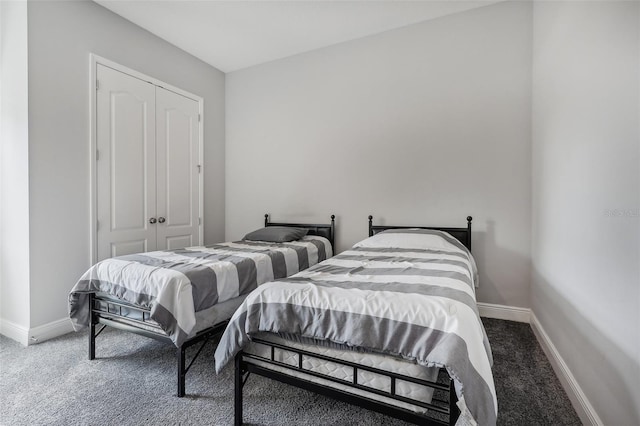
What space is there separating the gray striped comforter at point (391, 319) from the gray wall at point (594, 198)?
0.57 meters

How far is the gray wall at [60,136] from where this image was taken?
2.37 m

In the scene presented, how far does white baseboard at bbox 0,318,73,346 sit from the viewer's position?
234cm

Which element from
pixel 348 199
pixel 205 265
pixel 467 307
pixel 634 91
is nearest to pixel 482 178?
pixel 348 199

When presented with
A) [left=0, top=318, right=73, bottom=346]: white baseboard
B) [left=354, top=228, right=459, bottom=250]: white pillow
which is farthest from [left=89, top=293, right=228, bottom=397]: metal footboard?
[left=354, top=228, right=459, bottom=250]: white pillow

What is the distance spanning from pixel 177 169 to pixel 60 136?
1.18 metres

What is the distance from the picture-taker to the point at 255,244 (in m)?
3.05

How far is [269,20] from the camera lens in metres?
3.03

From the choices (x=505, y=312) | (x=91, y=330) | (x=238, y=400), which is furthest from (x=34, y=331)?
(x=505, y=312)

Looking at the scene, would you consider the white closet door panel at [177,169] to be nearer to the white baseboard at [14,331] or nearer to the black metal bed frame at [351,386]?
the white baseboard at [14,331]

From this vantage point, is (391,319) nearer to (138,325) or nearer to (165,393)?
(165,393)

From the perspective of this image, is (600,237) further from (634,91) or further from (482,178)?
(482,178)

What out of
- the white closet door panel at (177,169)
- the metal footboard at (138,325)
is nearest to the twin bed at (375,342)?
the metal footboard at (138,325)

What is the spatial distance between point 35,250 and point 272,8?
2.94 metres

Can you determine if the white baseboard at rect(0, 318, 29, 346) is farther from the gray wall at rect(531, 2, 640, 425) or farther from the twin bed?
the gray wall at rect(531, 2, 640, 425)
